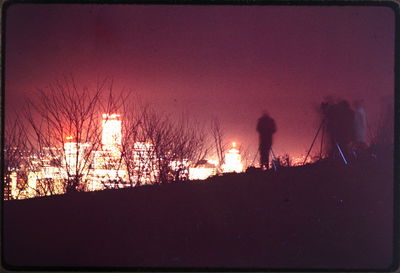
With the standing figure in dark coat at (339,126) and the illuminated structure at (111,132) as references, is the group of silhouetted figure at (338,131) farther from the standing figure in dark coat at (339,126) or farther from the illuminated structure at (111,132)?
the illuminated structure at (111,132)

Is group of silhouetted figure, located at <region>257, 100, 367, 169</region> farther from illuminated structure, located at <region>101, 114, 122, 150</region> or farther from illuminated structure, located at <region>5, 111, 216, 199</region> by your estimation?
illuminated structure, located at <region>101, 114, 122, 150</region>

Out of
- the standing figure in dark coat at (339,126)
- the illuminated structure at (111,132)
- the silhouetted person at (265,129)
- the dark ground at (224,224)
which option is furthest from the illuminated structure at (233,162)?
the illuminated structure at (111,132)

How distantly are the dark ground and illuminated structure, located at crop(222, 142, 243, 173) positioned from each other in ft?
0.19

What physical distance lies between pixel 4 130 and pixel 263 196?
1.76 meters

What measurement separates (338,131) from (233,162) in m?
0.79

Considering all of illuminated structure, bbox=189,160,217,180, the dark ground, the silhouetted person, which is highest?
the silhouetted person

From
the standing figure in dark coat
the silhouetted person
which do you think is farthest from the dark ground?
the silhouetted person

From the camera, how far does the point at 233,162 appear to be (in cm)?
377

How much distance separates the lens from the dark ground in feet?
10.8

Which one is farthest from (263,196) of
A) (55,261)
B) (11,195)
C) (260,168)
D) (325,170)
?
(11,195)

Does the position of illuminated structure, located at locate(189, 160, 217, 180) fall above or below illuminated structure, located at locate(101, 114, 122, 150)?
below

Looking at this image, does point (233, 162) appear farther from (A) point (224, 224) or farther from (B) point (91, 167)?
(B) point (91, 167)

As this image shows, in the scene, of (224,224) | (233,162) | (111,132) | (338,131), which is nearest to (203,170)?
(233,162)

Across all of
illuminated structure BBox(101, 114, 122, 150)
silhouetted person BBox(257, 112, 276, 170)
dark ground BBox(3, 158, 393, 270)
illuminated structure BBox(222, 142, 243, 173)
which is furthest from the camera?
illuminated structure BBox(101, 114, 122, 150)
